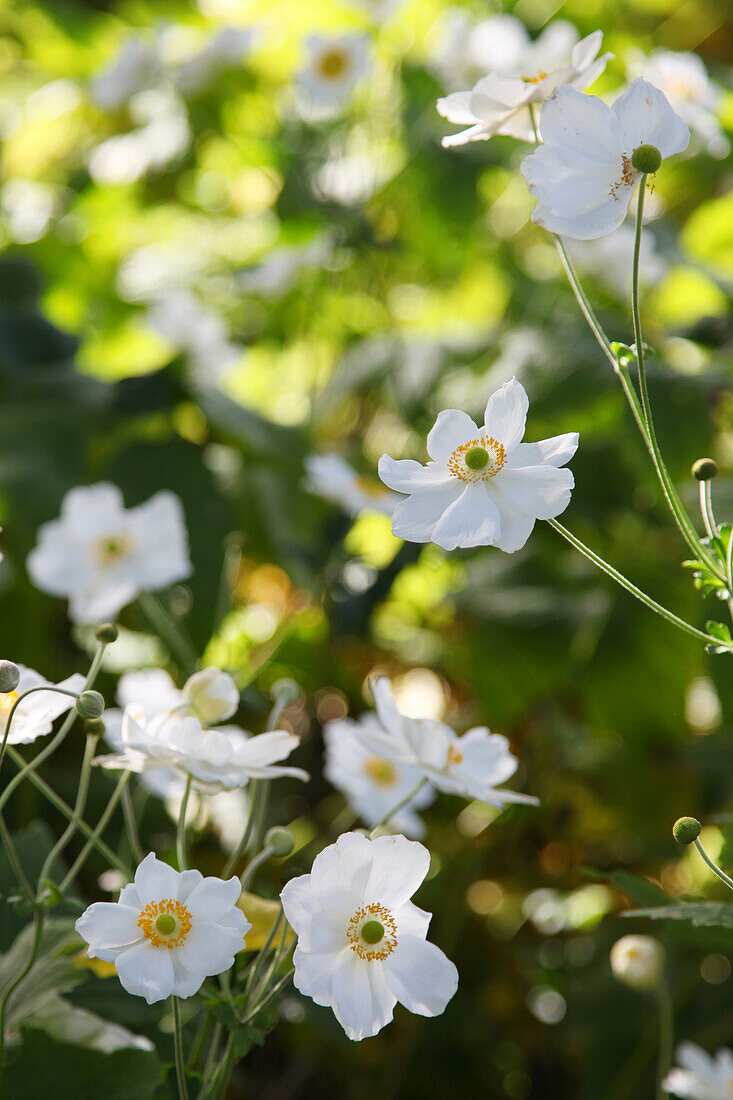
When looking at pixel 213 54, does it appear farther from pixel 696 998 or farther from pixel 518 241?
pixel 696 998

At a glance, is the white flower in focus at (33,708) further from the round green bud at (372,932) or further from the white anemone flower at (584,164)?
the white anemone flower at (584,164)

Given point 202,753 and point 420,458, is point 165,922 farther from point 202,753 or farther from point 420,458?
point 420,458

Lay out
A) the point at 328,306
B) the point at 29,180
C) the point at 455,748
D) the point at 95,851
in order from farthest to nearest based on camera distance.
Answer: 1. the point at 29,180
2. the point at 328,306
3. the point at 95,851
4. the point at 455,748

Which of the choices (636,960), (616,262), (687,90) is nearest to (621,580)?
(636,960)

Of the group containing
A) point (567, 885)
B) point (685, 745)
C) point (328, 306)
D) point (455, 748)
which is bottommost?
point (567, 885)

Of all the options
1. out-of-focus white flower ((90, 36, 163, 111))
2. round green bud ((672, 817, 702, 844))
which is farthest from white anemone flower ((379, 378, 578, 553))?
out-of-focus white flower ((90, 36, 163, 111))

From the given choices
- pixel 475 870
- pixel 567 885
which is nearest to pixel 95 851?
pixel 475 870

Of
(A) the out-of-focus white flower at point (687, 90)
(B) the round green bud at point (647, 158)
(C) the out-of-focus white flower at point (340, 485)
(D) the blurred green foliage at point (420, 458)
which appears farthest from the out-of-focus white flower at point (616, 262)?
(B) the round green bud at point (647, 158)
